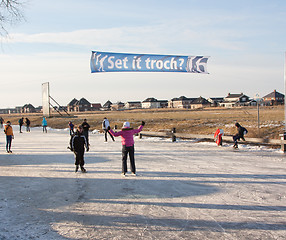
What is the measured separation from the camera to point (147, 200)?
680cm

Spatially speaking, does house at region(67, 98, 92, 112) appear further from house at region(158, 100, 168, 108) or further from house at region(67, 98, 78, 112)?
house at region(158, 100, 168, 108)

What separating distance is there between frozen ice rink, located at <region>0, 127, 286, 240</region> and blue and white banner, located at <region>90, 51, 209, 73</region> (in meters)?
6.33

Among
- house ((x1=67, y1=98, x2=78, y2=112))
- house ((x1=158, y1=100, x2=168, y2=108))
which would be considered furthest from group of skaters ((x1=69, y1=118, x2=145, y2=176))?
house ((x1=158, y1=100, x2=168, y2=108))

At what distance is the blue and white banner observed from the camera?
16.1 metres

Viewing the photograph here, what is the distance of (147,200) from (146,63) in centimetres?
1077

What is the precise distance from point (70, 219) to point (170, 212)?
1.99 m

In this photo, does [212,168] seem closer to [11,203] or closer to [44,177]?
[44,177]

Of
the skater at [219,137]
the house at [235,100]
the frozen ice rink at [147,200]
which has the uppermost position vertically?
the house at [235,100]

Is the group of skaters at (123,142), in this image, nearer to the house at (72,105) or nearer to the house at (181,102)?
the house at (181,102)

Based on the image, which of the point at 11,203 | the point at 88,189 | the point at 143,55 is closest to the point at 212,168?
the point at 88,189

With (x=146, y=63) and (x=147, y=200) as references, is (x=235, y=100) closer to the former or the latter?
(x=146, y=63)

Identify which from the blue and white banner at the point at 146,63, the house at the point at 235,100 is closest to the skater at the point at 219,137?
the blue and white banner at the point at 146,63

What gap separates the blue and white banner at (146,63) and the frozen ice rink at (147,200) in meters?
6.33

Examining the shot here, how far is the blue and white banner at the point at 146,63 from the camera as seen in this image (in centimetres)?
1612
